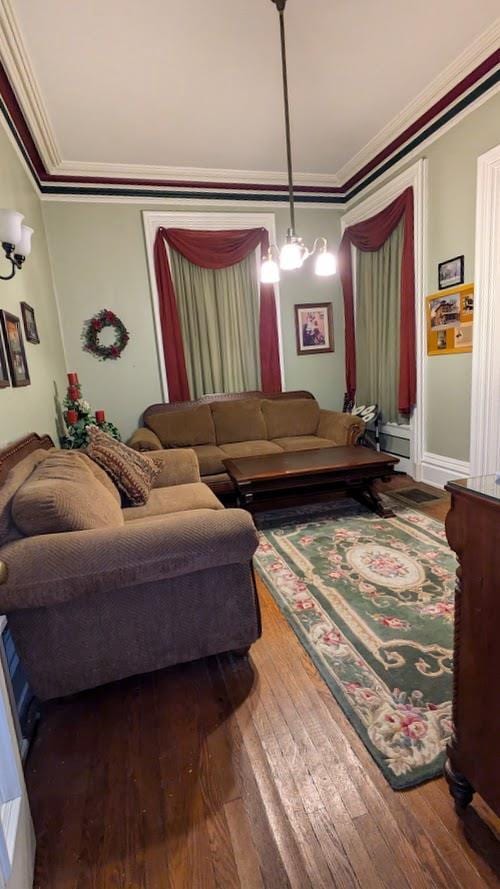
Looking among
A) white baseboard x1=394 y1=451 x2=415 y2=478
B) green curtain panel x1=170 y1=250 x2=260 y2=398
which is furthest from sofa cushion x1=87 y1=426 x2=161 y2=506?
white baseboard x1=394 y1=451 x2=415 y2=478

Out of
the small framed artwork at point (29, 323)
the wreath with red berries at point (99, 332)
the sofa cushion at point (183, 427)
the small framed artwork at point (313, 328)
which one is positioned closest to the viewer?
the small framed artwork at point (29, 323)

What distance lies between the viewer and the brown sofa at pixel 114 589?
1.32 metres

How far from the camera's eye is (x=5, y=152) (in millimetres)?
2629

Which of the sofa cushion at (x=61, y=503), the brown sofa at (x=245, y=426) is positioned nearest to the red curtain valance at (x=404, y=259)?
the brown sofa at (x=245, y=426)

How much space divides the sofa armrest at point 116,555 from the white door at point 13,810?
0.29 metres

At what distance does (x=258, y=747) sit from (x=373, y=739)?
0.37 metres

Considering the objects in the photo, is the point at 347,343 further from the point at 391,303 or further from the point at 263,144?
the point at 263,144

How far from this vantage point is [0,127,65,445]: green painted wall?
91.7 inches

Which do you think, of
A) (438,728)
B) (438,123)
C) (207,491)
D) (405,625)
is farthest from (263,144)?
(438,728)

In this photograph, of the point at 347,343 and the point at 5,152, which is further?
the point at 347,343

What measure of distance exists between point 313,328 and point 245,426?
1.52m

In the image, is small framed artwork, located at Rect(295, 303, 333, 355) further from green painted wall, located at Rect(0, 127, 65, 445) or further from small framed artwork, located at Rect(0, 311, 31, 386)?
small framed artwork, located at Rect(0, 311, 31, 386)

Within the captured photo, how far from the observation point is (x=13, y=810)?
98 centimetres

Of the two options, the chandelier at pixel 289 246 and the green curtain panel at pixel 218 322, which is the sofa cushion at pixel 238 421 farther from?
the chandelier at pixel 289 246
